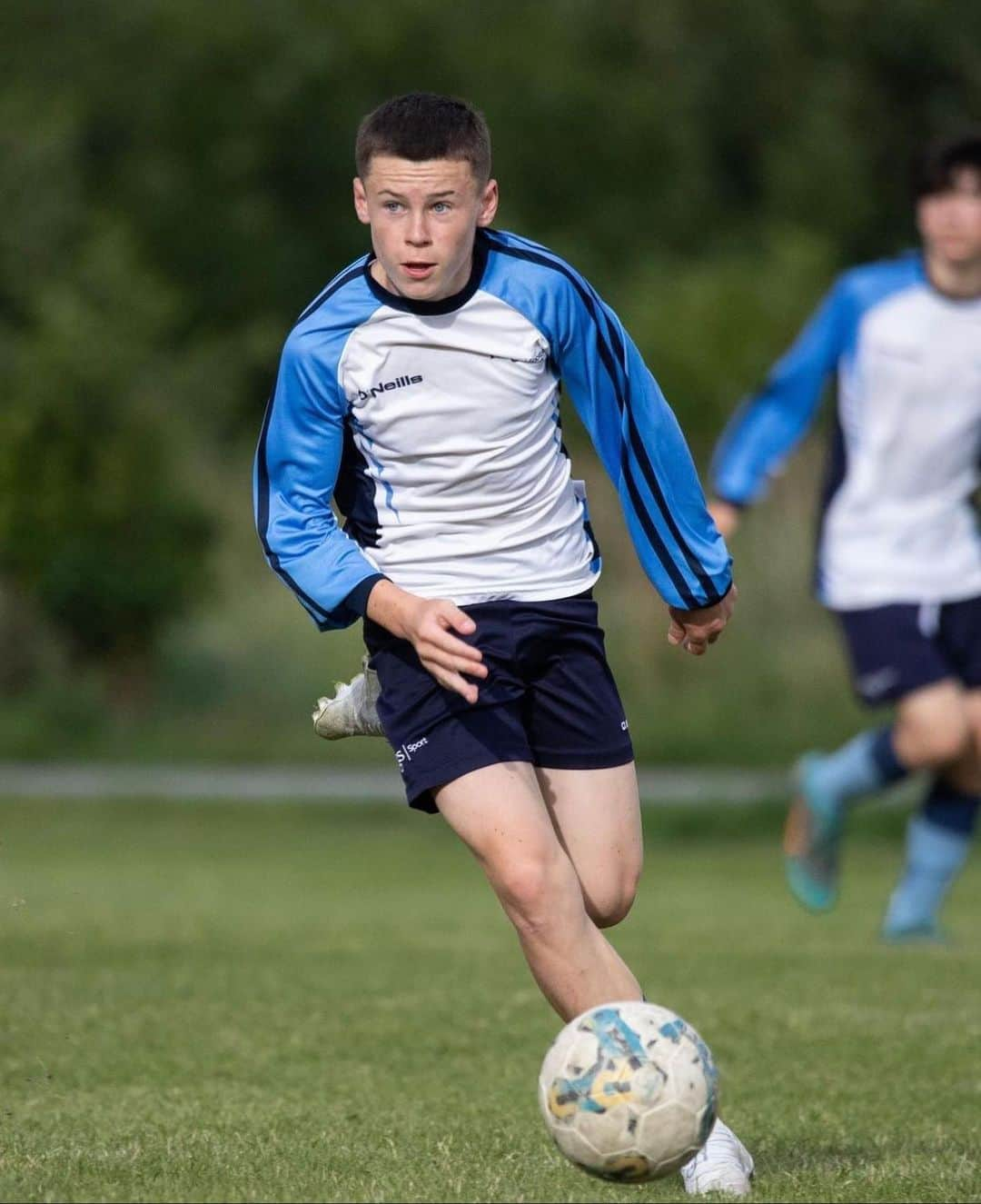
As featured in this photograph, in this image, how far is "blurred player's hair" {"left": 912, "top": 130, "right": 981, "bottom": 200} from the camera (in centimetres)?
788

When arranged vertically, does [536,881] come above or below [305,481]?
below

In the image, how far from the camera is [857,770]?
9.08 metres

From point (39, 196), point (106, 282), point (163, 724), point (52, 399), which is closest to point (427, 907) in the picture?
point (52, 399)

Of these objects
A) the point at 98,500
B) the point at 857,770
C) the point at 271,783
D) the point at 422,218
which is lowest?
the point at 271,783

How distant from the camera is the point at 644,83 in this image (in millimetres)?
38969

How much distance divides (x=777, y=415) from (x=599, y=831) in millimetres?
3592

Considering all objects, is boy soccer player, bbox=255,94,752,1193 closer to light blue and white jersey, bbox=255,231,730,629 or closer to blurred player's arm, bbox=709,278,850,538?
light blue and white jersey, bbox=255,231,730,629

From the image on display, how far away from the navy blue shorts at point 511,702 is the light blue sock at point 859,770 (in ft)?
13.7

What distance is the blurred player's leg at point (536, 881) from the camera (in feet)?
14.9

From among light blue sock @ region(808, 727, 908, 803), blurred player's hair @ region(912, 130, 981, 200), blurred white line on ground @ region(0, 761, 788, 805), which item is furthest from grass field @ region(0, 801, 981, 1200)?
blurred white line on ground @ region(0, 761, 788, 805)

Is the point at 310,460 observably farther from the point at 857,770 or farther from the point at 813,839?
the point at 813,839

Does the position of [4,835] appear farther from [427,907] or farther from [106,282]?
[106,282]

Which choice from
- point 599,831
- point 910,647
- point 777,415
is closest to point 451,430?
point 599,831

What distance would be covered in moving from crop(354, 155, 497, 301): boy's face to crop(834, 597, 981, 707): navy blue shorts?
389 cm
